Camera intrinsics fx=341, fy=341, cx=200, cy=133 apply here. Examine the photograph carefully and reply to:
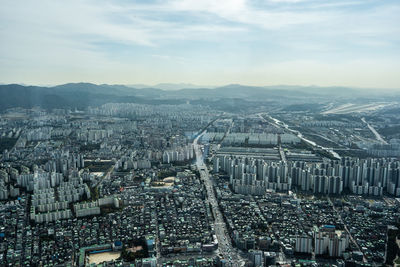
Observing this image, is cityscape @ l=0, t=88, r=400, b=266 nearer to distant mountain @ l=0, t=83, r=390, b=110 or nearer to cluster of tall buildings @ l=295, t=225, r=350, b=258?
cluster of tall buildings @ l=295, t=225, r=350, b=258

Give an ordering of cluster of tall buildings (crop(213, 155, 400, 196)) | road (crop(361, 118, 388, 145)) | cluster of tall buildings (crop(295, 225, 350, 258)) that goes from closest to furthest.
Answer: cluster of tall buildings (crop(295, 225, 350, 258)) < cluster of tall buildings (crop(213, 155, 400, 196)) < road (crop(361, 118, 388, 145))

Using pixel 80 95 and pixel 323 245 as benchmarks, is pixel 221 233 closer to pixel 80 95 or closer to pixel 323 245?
pixel 323 245

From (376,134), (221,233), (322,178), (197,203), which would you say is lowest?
(221,233)

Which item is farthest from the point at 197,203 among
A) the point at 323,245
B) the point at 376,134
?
the point at 376,134

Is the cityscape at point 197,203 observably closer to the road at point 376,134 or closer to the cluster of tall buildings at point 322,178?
the cluster of tall buildings at point 322,178

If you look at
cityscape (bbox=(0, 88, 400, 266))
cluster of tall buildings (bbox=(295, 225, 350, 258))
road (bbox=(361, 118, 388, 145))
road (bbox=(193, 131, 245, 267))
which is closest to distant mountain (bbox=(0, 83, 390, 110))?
cityscape (bbox=(0, 88, 400, 266))

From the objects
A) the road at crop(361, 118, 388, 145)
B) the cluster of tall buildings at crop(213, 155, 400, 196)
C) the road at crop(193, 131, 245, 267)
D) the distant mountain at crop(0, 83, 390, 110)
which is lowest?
the road at crop(193, 131, 245, 267)

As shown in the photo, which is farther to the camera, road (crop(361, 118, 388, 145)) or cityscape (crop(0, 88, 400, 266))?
road (crop(361, 118, 388, 145))

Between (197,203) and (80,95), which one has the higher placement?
(80,95)

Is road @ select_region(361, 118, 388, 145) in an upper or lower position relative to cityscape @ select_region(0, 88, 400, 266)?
upper

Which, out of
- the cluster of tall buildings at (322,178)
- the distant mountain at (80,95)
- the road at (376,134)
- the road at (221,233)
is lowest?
the road at (221,233)

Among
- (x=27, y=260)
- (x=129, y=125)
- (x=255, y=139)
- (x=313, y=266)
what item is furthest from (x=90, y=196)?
(x=129, y=125)

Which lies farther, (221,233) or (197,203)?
(197,203)

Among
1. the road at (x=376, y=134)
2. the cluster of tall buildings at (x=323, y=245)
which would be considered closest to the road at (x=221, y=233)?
the cluster of tall buildings at (x=323, y=245)
